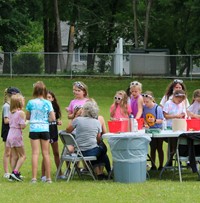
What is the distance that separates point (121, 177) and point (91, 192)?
126cm

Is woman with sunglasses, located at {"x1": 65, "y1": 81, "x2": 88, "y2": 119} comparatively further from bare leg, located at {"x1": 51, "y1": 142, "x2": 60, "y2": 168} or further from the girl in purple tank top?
the girl in purple tank top

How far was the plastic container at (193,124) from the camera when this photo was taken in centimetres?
1249

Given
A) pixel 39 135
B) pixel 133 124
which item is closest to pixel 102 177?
pixel 133 124

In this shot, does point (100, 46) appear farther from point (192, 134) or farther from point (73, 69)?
point (192, 134)

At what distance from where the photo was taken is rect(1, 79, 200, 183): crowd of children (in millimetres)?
11844

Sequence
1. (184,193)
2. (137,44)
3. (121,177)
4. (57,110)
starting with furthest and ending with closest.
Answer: (137,44)
(57,110)
(121,177)
(184,193)

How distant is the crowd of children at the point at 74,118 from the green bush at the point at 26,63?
1107 inches

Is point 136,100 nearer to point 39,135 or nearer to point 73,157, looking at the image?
point 73,157

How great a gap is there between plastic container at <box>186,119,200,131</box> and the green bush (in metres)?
29.5

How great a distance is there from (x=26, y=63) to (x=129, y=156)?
30509 millimetres

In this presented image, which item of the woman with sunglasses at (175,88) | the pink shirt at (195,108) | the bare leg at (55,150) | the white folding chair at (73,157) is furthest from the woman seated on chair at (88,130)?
the pink shirt at (195,108)

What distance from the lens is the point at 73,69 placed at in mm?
42219

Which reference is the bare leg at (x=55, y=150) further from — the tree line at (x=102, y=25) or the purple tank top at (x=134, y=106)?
the tree line at (x=102, y=25)

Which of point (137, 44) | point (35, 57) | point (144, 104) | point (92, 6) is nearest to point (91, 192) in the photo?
point (144, 104)
